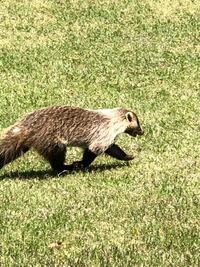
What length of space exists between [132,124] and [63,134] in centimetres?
164

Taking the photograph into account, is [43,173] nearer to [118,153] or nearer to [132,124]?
[118,153]

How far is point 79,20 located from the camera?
74.2 feet

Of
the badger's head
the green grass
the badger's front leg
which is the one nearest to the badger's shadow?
the green grass

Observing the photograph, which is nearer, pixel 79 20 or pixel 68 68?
pixel 68 68

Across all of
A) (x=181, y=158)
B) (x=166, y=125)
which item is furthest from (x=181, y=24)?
(x=181, y=158)

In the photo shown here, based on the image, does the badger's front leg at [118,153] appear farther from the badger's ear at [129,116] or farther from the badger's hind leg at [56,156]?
the badger's hind leg at [56,156]

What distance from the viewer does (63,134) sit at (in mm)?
10680

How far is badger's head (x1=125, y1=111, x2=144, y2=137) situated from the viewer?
1176cm

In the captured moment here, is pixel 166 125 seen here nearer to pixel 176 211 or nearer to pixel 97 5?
pixel 176 211

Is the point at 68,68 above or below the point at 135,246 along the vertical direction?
below

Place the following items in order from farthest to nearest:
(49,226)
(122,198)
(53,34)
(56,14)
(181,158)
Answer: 1. (56,14)
2. (53,34)
3. (181,158)
4. (122,198)
5. (49,226)

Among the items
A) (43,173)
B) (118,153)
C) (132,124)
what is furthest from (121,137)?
(43,173)

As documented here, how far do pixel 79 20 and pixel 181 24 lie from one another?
10.7 feet

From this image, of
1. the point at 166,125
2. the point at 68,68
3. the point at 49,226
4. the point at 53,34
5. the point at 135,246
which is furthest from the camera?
the point at 53,34
